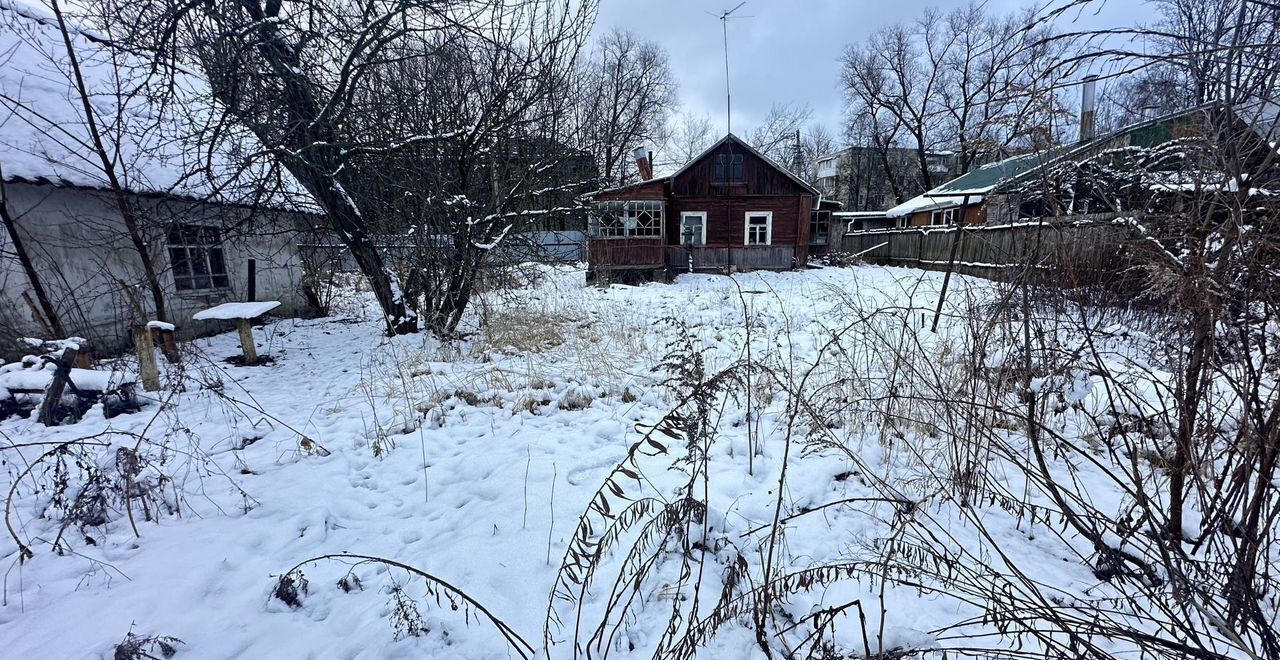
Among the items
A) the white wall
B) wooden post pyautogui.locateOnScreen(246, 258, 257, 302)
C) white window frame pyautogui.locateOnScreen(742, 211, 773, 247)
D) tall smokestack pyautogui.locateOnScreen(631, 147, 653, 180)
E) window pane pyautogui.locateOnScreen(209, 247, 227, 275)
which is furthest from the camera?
tall smokestack pyautogui.locateOnScreen(631, 147, 653, 180)

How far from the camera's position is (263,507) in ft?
8.39

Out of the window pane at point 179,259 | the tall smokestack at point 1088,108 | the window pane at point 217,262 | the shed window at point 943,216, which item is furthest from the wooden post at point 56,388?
the shed window at point 943,216

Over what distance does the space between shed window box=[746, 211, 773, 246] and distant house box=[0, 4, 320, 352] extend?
14.9 metres

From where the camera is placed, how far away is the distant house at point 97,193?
565cm

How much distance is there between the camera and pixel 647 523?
5.83 feet

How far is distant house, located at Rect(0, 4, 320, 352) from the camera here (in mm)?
5648

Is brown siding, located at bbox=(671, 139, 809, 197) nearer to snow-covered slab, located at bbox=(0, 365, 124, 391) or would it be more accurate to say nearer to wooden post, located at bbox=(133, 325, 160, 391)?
wooden post, located at bbox=(133, 325, 160, 391)

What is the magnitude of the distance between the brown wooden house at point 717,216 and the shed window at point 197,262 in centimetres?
1073

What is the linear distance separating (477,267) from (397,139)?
2.09 meters

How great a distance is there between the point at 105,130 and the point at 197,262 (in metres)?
2.75

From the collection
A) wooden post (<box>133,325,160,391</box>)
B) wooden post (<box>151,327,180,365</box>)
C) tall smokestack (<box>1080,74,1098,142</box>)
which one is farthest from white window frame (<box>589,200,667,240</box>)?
tall smokestack (<box>1080,74,1098,142</box>)

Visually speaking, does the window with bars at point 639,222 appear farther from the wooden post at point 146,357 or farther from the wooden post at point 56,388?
the wooden post at point 56,388

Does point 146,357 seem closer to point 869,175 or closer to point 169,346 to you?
point 169,346

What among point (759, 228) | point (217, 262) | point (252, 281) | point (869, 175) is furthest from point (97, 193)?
point (869, 175)
